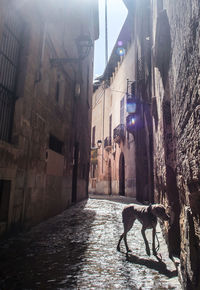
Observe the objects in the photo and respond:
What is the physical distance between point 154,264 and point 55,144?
17.9 feet

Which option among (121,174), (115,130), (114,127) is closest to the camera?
(121,174)

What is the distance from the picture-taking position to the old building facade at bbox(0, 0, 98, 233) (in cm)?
456

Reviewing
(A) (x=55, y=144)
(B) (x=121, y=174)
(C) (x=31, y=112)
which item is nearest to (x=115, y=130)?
(B) (x=121, y=174)

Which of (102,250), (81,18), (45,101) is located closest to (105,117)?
(81,18)

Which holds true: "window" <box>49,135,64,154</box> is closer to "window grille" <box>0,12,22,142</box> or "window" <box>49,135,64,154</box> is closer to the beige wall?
"window grille" <box>0,12,22,142</box>

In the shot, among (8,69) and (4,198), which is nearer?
(4,198)

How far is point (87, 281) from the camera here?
248 cm

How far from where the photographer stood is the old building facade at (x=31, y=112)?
15.0 ft

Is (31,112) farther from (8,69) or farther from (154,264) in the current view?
(154,264)

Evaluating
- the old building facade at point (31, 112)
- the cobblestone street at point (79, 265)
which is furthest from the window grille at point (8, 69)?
the cobblestone street at point (79, 265)

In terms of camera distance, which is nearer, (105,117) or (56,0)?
(56,0)

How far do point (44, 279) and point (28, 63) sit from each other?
14.7 feet

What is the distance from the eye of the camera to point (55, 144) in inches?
306

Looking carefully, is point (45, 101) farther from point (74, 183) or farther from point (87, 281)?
point (74, 183)
